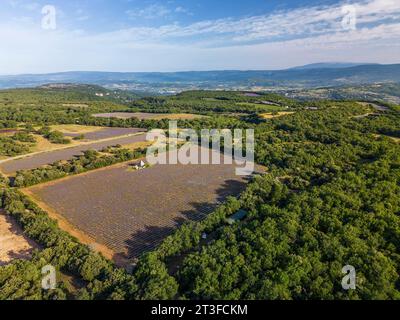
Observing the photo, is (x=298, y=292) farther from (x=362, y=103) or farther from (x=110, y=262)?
(x=362, y=103)

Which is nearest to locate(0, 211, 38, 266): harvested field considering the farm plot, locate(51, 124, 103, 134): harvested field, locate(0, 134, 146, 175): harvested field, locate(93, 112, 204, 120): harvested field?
the farm plot

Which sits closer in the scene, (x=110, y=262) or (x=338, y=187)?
(x=110, y=262)

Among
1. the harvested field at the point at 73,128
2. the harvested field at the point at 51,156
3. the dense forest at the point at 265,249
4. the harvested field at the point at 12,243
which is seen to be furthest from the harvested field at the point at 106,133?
the harvested field at the point at 12,243

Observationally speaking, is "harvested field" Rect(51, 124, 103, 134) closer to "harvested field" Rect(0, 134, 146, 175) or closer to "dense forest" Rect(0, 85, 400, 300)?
"harvested field" Rect(0, 134, 146, 175)

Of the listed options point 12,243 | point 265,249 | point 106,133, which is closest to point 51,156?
point 106,133

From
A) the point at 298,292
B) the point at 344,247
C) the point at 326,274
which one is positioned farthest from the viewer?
the point at 344,247

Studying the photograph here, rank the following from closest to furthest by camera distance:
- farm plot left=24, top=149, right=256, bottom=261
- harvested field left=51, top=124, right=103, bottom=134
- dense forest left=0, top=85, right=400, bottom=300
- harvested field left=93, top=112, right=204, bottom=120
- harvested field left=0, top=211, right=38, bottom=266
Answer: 1. dense forest left=0, top=85, right=400, bottom=300
2. harvested field left=0, top=211, right=38, bottom=266
3. farm plot left=24, top=149, right=256, bottom=261
4. harvested field left=51, top=124, right=103, bottom=134
5. harvested field left=93, top=112, right=204, bottom=120
